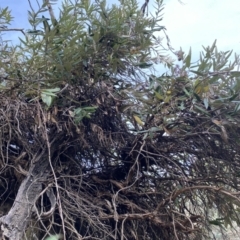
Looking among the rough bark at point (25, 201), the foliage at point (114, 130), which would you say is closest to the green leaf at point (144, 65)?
the foliage at point (114, 130)

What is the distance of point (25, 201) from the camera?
5.28ft

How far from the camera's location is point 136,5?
1.87 metres

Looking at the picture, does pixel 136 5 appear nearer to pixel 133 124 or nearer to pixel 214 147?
pixel 133 124

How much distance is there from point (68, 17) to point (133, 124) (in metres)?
0.56

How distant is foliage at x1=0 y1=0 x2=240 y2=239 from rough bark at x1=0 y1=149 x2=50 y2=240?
0.01 m

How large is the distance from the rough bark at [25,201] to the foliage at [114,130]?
1 centimetres

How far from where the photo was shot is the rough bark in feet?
5.03

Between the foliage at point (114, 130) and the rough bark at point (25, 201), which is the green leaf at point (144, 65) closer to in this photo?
the foliage at point (114, 130)

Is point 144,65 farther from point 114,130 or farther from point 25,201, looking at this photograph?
point 25,201

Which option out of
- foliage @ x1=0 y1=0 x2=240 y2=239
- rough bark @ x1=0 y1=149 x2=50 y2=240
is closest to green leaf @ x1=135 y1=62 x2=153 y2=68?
foliage @ x1=0 y1=0 x2=240 y2=239

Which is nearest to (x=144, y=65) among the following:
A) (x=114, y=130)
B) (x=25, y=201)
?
(x=114, y=130)

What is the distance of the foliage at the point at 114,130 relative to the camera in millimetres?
1606

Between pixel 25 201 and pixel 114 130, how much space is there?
51cm

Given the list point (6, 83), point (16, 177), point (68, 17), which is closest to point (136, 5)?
point (68, 17)
